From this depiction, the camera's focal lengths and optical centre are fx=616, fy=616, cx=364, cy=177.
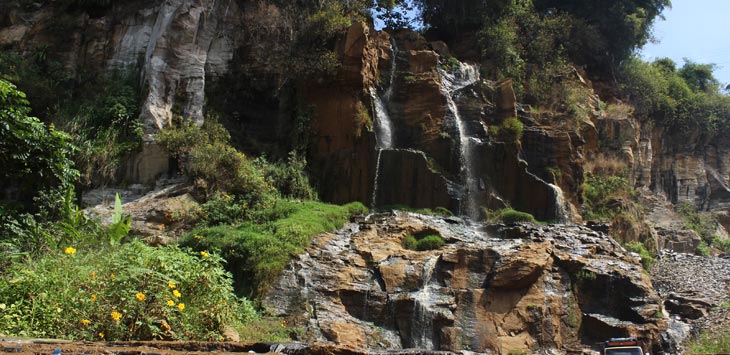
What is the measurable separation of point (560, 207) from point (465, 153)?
3.68m

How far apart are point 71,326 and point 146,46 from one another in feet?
51.1

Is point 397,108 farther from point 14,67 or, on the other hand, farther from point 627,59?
point 627,59

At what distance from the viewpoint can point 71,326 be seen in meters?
7.28

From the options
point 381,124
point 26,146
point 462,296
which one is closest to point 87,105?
point 26,146

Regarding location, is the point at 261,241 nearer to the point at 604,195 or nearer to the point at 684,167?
the point at 604,195

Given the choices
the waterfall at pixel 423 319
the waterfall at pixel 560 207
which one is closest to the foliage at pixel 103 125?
the waterfall at pixel 423 319

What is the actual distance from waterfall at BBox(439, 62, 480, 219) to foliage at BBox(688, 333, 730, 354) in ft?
26.3

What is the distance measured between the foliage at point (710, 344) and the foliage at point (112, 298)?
9.12 metres

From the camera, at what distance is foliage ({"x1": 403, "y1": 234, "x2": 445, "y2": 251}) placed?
16.0 meters

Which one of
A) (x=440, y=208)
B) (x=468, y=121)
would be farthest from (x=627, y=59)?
(x=440, y=208)

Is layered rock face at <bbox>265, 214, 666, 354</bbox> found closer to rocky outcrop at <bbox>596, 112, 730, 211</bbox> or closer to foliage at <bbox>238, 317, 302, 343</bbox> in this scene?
foliage at <bbox>238, 317, 302, 343</bbox>

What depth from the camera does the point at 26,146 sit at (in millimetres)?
11203

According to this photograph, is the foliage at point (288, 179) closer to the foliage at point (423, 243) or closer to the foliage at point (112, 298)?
the foliage at point (423, 243)

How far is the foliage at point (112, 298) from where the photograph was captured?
7312mm
